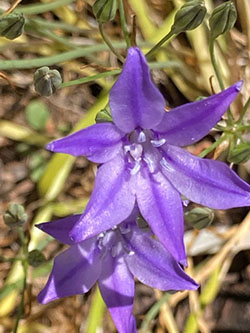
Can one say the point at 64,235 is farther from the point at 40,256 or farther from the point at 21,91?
the point at 21,91

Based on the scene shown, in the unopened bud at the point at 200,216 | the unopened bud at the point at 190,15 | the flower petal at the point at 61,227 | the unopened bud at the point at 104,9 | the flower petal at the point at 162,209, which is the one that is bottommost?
the unopened bud at the point at 200,216

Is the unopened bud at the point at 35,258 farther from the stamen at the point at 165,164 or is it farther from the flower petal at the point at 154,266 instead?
the stamen at the point at 165,164

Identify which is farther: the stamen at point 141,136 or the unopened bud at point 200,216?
the unopened bud at point 200,216

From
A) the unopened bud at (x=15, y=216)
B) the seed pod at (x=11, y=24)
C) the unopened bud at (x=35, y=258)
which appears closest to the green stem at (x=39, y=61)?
the seed pod at (x=11, y=24)

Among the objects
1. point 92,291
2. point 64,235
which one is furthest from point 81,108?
point 64,235

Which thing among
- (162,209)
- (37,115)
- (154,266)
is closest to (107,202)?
(162,209)

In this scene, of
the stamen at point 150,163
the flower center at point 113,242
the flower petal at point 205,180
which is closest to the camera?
the flower petal at point 205,180
